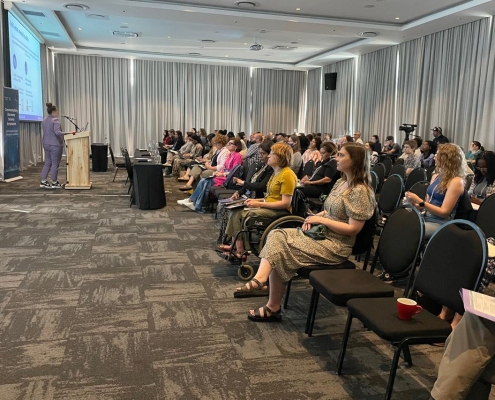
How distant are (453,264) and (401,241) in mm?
511

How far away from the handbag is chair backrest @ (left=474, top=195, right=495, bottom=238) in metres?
1.25

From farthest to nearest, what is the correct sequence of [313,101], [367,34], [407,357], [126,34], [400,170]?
[313,101] → [126,34] → [367,34] → [400,170] → [407,357]

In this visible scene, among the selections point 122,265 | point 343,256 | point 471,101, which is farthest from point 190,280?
point 471,101

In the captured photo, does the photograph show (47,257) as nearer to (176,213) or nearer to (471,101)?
(176,213)

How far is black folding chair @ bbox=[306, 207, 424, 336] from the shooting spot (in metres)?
2.45

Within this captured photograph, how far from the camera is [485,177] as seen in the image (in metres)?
4.39

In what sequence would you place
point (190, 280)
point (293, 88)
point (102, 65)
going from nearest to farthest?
1. point (190, 280)
2. point (102, 65)
3. point (293, 88)

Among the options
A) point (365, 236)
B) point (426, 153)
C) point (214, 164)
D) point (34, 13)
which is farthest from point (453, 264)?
point (34, 13)

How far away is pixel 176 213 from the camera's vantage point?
6680mm

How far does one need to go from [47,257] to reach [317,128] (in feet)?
48.9

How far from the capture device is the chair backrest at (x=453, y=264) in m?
2.06

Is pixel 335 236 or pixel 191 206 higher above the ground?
pixel 335 236

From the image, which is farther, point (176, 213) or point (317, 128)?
point (317, 128)

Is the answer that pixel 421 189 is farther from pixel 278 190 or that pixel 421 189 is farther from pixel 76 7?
pixel 76 7
